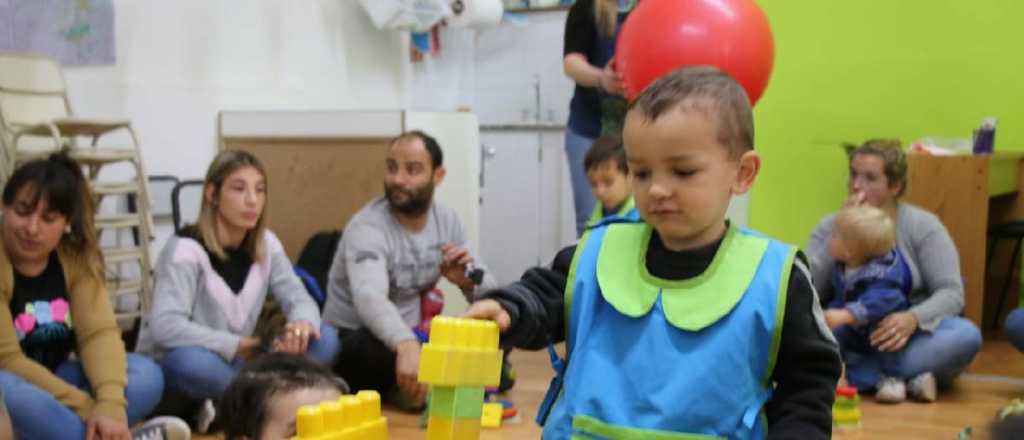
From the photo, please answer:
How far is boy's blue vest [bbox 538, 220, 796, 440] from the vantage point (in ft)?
3.61

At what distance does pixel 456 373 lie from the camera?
98 centimetres

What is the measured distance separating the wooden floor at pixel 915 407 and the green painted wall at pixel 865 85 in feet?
Result: 3.34

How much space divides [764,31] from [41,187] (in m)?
1.73

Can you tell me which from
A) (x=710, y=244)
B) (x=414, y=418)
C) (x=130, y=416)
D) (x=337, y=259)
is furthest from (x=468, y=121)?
(x=710, y=244)

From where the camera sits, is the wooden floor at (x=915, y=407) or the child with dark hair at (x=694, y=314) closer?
the child with dark hair at (x=694, y=314)

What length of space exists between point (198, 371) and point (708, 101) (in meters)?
1.83

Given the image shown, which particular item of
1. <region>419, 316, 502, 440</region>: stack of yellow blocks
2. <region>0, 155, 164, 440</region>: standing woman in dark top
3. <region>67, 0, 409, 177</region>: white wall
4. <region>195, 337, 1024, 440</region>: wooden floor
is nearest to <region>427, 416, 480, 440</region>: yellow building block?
<region>419, 316, 502, 440</region>: stack of yellow blocks

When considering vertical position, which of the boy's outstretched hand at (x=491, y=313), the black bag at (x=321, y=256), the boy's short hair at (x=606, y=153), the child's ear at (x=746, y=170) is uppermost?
the child's ear at (x=746, y=170)

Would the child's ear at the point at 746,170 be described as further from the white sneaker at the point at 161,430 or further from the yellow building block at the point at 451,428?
the white sneaker at the point at 161,430

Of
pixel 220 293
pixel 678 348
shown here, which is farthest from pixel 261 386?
pixel 220 293

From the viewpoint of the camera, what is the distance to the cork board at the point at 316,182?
3.81m

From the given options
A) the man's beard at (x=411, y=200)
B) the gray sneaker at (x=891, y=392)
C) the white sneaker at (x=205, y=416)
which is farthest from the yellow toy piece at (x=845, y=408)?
the white sneaker at (x=205, y=416)

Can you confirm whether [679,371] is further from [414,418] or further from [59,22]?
[59,22]

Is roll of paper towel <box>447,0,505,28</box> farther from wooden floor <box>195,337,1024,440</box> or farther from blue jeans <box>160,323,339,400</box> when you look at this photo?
blue jeans <box>160,323,339,400</box>
